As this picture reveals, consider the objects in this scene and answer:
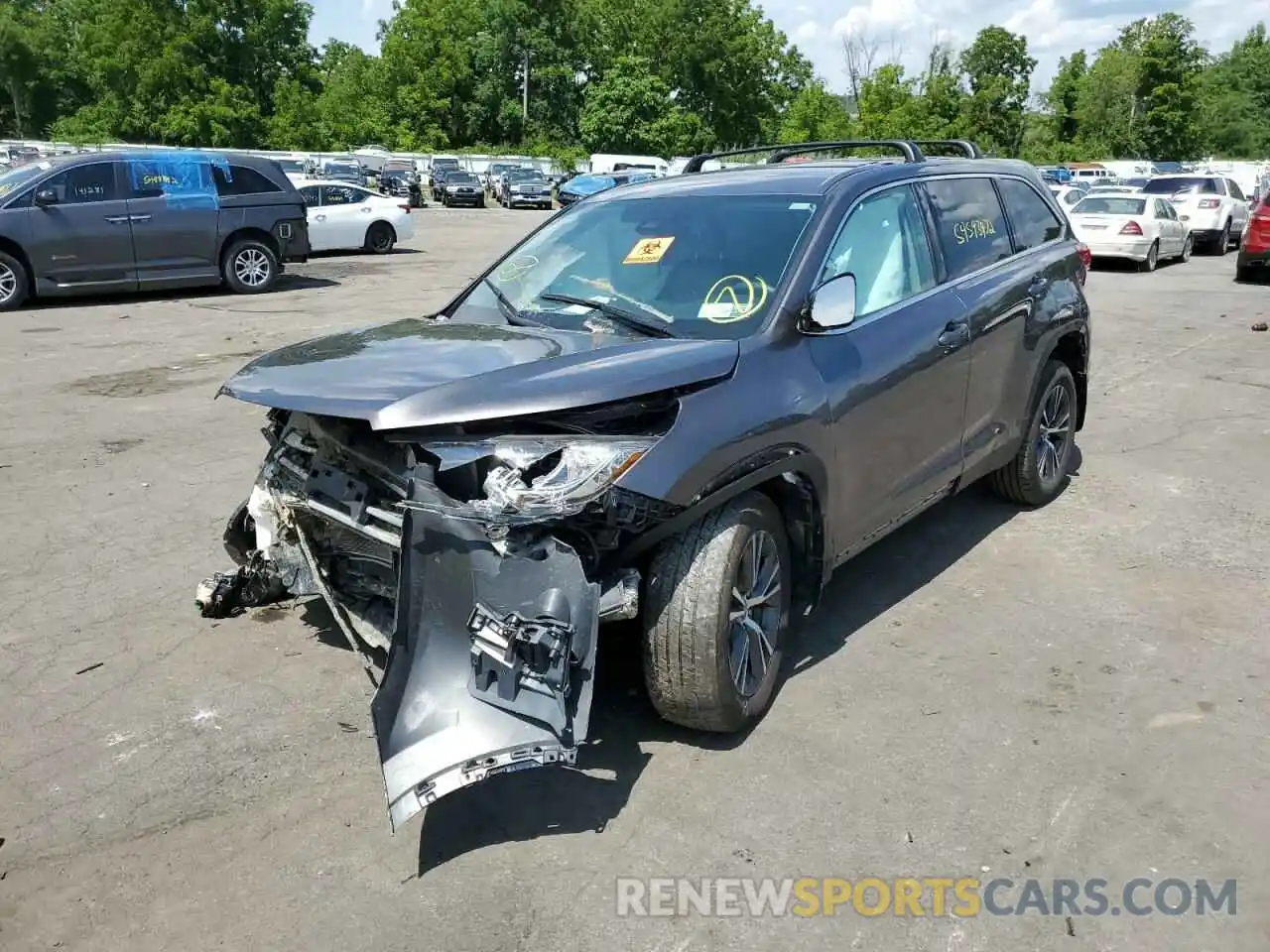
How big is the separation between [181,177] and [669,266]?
1229 centimetres

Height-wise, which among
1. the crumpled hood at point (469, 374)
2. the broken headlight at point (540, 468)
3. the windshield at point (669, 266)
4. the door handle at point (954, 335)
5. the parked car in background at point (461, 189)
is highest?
the parked car in background at point (461, 189)

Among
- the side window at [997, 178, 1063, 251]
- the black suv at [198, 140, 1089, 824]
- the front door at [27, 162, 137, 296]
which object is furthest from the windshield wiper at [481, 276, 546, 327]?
the front door at [27, 162, 137, 296]

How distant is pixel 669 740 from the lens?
142 inches

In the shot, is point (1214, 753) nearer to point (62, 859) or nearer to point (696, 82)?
point (62, 859)

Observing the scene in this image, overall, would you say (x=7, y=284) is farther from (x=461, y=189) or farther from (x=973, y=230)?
(x=461, y=189)

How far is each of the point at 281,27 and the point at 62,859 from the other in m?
80.5

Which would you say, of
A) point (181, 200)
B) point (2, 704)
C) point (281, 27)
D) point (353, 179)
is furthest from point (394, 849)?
point (281, 27)

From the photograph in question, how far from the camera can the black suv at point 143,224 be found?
13328 millimetres

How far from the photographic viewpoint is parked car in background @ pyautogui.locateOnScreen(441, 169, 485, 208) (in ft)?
141

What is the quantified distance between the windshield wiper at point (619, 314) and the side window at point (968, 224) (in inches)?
65.2

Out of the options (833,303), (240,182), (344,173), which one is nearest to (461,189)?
(344,173)

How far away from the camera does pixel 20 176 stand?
44.0ft

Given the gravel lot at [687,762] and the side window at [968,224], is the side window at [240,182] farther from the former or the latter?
the side window at [968,224]

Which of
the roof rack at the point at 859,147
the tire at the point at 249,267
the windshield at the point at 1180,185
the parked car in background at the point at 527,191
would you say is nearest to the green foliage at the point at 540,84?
the parked car in background at the point at 527,191
